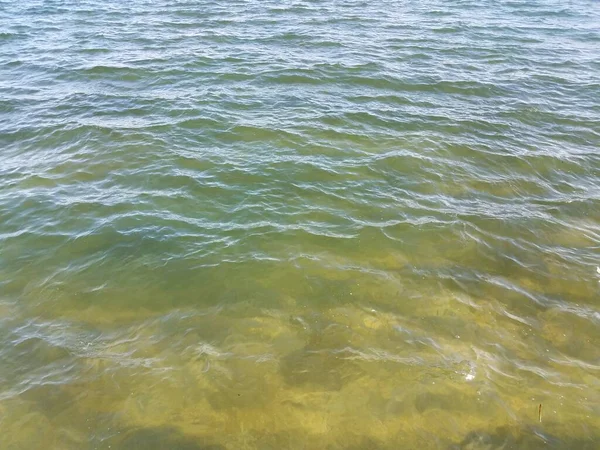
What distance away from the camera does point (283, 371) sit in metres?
8.39

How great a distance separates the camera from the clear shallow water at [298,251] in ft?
25.6

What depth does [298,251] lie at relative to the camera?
11188mm

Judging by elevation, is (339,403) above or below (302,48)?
below

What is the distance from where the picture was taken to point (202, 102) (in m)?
17.9

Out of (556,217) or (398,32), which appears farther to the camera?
(398,32)

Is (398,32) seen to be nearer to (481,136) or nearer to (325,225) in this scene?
(481,136)

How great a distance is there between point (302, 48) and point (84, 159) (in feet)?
42.3

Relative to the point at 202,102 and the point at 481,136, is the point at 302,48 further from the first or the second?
the point at 481,136

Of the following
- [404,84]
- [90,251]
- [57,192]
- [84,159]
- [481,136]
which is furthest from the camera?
[404,84]

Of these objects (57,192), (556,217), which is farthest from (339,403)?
(57,192)

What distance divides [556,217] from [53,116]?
17.3m

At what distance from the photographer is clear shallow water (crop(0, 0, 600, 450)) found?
7.80m

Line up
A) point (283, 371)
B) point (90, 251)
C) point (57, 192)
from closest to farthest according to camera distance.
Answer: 1. point (283, 371)
2. point (90, 251)
3. point (57, 192)

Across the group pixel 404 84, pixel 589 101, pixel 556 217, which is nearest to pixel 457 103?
pixel 404 84
